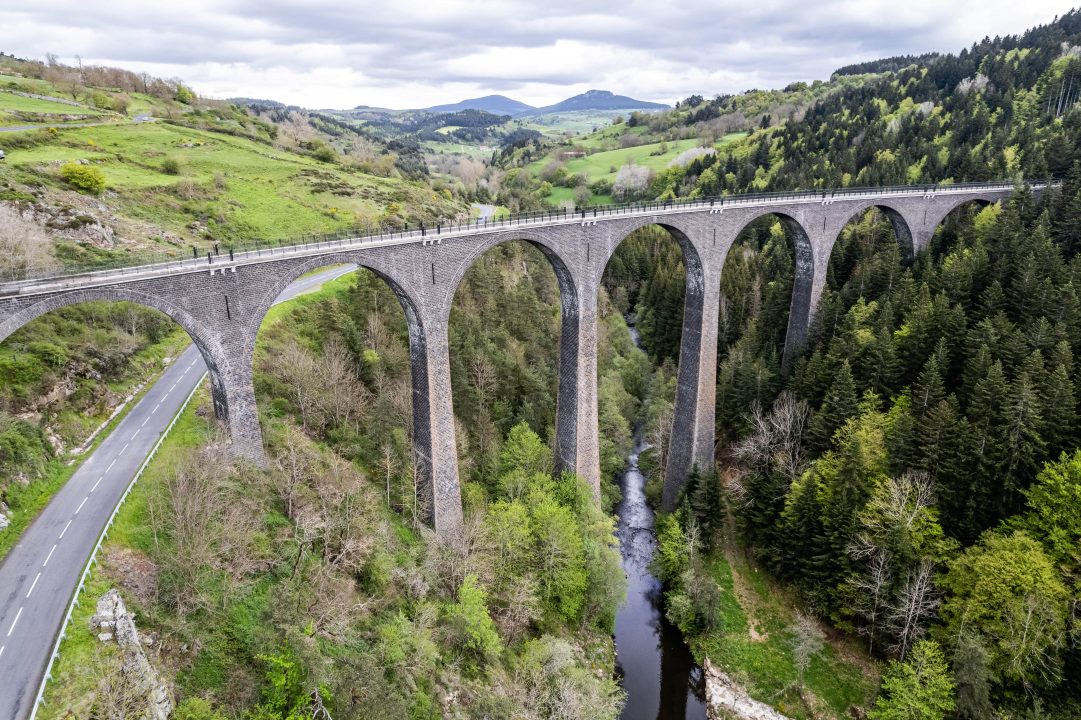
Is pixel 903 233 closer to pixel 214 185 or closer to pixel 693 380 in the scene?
pixel 693 380

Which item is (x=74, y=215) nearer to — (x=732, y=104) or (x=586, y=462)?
(x=586, y=462)

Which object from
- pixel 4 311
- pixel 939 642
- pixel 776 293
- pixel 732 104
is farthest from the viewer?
pixel 732 104

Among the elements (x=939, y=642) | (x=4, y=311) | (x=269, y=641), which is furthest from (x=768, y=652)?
(x=4, y=311)

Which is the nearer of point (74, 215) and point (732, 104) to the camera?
point (74, 215)

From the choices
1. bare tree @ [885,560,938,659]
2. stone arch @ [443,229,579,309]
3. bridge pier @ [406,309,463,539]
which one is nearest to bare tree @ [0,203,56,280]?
bridge pier @ [406,309,463,539]

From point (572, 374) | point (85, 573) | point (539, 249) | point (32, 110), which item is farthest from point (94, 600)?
point (32, 110)

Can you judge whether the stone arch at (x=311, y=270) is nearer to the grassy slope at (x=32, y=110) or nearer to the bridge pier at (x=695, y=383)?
the bridge pier at (x=695, y=383)

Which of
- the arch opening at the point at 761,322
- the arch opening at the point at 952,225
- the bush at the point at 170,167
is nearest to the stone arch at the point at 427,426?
the arch opening at the point at 761,322

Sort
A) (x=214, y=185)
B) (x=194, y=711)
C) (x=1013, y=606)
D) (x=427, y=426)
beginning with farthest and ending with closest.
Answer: (x=214, y=185)
(x=427, y=426)
(x=1013, y=606)
(x=194, y=711)
